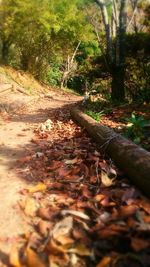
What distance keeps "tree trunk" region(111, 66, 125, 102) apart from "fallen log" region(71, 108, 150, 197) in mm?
5139

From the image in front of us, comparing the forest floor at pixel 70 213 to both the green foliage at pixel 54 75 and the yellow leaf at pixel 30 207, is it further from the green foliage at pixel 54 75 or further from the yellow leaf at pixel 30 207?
the green foliage at pixel 54 75

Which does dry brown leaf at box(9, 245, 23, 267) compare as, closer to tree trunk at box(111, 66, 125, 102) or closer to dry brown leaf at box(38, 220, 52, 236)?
dry brown leaf at box(38, 220, 52, 236)

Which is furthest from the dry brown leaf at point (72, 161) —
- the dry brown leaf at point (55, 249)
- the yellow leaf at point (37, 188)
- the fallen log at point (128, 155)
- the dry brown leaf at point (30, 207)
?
the dry brown leaf at point (55, 249)

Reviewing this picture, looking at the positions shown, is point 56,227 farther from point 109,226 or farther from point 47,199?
point 47,199

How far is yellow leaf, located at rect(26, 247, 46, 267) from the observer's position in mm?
2601

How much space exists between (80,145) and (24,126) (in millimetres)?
3022

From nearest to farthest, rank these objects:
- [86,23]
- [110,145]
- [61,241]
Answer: [61,241], [110,145], [86,23]

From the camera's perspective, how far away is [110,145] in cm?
490


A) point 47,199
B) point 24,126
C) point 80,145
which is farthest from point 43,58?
point 47,199

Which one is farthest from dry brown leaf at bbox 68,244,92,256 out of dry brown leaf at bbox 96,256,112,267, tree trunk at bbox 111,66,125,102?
tree trunk at bbox 111,66,125,102

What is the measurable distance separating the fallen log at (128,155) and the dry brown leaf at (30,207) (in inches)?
41.4

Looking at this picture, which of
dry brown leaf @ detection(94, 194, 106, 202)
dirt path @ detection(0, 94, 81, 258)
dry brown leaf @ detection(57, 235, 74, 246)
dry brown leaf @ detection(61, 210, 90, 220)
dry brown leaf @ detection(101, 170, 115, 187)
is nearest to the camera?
dry brown leaf @ detection(57, 235, 74, 246)

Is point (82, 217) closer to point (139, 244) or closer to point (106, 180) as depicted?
point (139, 244)

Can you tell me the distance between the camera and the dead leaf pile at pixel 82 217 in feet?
8.77
